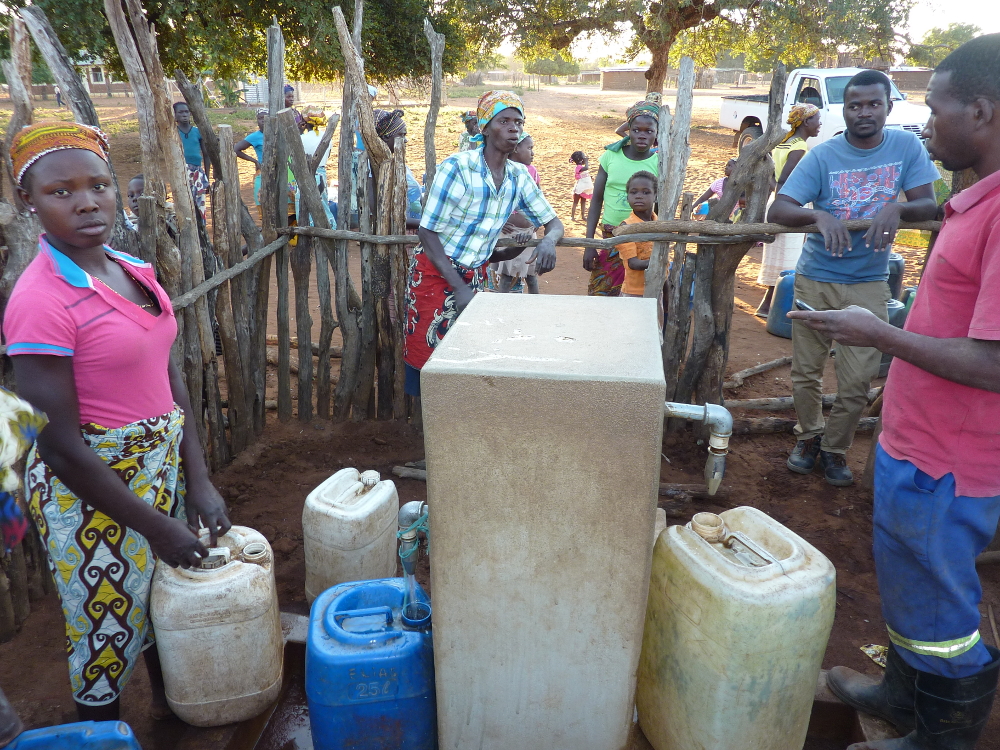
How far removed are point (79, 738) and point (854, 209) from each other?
377 cm

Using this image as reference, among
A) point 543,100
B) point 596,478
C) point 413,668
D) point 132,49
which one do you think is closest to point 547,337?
point 596,478

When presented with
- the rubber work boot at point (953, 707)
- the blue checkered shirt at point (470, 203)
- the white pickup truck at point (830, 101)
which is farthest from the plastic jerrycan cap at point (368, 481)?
the white pickup truck at point (830, 101)

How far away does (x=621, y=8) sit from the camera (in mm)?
16984

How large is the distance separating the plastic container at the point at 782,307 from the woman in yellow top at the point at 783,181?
1.82ft

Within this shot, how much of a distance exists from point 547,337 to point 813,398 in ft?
9.09

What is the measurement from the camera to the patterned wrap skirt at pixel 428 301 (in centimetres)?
372

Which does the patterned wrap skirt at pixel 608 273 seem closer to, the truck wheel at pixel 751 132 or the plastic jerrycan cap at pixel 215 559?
the plastic jerrycan cap at pixel 215 559

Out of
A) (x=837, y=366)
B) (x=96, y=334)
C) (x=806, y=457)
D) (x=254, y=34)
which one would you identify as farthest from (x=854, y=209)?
(x=254, y=34)

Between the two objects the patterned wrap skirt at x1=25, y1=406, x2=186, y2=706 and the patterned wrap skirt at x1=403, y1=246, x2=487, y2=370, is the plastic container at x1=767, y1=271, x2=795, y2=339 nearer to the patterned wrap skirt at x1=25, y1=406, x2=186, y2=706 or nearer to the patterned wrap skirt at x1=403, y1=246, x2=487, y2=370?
the patterned wrap skirt at x1=403, y1=246, x2=487, y2=370

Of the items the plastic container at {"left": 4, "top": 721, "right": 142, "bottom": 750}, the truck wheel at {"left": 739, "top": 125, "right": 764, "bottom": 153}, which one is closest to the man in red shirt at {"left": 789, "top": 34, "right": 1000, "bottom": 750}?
the plastic container at {"left": 4, "top": 721, "right": 142, "bottom": 750}

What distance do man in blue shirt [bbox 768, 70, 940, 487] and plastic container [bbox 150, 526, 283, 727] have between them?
2.93 meters

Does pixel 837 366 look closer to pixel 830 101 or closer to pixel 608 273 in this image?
pixel 608 273

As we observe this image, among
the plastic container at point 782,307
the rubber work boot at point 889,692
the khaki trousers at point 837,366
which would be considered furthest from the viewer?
the plastic container at point 782,307

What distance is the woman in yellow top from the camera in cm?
639
